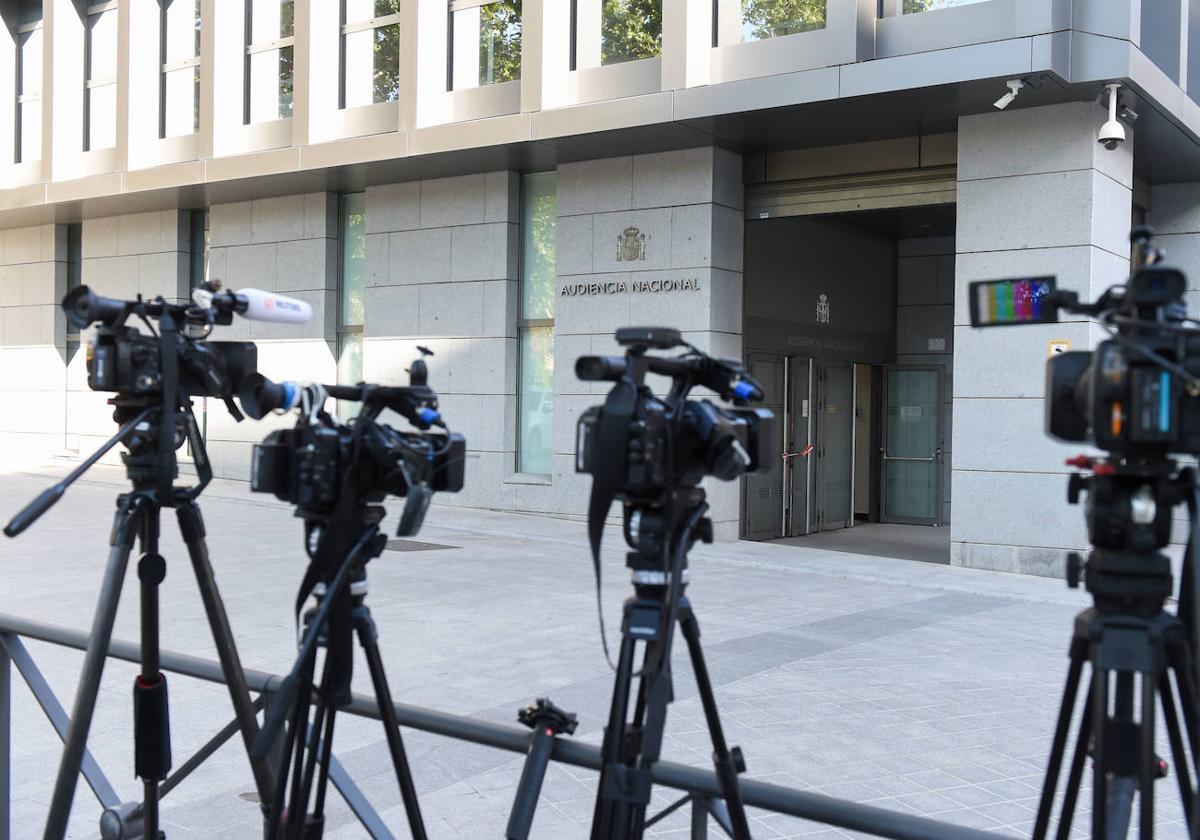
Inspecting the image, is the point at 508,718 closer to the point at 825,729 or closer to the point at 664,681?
the point at 825,729

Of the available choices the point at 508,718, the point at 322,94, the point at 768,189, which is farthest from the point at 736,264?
the point at 508,718

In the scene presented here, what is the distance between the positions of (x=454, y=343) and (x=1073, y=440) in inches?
547

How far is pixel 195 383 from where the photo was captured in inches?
117

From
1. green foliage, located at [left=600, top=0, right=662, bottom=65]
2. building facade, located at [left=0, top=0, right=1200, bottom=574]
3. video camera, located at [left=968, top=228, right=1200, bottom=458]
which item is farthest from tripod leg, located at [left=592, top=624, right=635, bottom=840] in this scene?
green foliage, located at [left=600, top=0, right=662, bottom=65]

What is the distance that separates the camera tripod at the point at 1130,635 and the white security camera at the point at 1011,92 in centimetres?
937

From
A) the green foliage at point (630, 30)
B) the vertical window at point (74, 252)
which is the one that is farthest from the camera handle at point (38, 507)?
the vertical window at point (74, 252)

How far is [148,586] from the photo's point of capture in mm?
3111

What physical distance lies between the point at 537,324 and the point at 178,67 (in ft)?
26.1

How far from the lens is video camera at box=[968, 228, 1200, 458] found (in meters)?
2.01

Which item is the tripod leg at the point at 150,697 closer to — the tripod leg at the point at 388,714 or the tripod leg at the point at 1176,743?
the tripod leg at the point at 388,714

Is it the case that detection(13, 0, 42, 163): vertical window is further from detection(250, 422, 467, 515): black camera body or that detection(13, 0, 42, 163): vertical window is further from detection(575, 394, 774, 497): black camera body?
detection(575, 394, 774, 497): black camera body

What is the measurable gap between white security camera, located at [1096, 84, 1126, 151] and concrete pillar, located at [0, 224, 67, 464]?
55.0 feet

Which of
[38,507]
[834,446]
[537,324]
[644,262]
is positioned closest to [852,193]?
[644,262]

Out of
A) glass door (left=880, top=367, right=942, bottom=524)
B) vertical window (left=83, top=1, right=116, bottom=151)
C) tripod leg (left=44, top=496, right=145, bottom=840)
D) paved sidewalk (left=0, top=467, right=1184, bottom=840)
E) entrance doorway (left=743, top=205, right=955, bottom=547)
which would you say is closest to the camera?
tripod leg (left=44, top=496, right=145, bottom=840)
